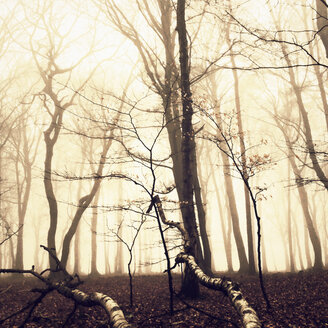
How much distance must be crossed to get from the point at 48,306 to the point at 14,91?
14.5 m

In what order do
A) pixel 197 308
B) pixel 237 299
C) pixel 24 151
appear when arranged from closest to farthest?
pixel 237 299 → pixel 197 308 → pixel 24 151

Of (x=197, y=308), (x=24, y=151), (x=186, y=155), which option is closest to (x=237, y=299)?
(x=197, y=308)

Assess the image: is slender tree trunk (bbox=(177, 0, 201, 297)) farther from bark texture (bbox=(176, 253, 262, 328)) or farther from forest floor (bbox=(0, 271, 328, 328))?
bark texture (bbox=(176, 253, 262, 328))

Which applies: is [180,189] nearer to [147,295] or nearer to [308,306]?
[147,295]

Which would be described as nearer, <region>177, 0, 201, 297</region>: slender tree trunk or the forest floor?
the forest floor

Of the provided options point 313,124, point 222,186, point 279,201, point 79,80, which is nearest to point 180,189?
point 79,80

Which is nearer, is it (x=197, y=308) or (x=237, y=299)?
(x=237, y=299)

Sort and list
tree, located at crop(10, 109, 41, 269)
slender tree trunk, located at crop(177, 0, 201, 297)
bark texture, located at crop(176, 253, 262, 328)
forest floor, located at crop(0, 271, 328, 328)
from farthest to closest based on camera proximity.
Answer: tree, located at crop(10, 109, 41, 269)
slender tree trunk, located at crop(177, 0, 201, 297)
forest floor, located at crop(0, 271, 328, 328)
bark texture, located at crop(176, 253, 262, 328)

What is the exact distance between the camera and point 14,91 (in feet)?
56.2

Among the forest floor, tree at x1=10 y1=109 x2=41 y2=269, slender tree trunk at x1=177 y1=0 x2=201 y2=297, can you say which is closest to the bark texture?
the forest floor

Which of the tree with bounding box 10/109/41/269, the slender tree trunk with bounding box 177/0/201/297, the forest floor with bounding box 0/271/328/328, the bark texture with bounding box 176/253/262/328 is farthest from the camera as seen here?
the tree with bounding box 10/109/41/269

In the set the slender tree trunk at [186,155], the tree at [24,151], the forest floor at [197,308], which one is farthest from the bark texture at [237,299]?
the tree at [24,151]

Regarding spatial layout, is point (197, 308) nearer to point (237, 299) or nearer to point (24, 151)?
point (237, 299)

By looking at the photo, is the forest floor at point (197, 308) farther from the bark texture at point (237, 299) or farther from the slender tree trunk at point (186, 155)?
the bark texture at point (237, 299)
